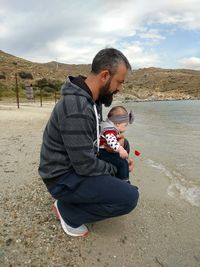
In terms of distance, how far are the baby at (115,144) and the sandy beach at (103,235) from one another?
0.55 metres

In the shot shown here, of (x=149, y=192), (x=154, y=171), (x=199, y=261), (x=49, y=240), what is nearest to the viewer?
(x=199, y=261)

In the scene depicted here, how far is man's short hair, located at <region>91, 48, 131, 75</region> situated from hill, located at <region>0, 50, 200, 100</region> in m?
40.0

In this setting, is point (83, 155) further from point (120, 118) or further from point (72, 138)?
point (120, 118)

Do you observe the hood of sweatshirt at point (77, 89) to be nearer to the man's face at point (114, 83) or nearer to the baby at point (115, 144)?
the man's face at point (114, 83)

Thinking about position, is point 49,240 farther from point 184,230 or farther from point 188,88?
point 188,88

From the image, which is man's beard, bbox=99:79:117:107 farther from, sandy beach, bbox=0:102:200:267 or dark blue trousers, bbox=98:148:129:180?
sandy beach, bbox=0:102:200:267

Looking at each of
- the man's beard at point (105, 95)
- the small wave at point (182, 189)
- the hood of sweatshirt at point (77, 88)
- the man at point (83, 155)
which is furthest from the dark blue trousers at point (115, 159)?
the small wave at point (182, 189)

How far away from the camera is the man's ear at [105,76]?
2961 millimetres

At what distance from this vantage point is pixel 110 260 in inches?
107

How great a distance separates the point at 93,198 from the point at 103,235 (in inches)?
15.9

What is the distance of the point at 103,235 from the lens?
311 cm

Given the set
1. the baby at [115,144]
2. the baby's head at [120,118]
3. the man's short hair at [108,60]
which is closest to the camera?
the man's short hair at [108,60]

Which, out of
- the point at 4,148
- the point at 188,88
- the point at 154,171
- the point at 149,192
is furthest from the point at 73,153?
the point at 188,88

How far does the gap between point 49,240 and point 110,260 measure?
592mm
